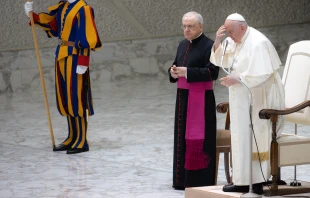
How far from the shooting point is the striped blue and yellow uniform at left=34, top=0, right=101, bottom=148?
8.42 m

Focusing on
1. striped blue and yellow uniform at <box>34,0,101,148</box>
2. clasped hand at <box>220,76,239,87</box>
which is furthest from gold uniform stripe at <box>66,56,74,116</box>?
clasped hand at <box>220,76,239,87</box>

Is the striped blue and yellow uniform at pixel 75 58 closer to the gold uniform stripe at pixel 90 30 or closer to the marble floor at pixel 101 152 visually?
the gold uniform stripe at pixel 90 30

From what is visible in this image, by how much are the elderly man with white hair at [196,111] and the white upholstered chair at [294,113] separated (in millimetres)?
643

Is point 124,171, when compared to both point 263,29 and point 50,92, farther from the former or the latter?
point 263,29

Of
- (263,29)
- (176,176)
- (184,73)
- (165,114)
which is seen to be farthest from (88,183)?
(263,29)

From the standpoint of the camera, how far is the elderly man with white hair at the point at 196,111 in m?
6.78

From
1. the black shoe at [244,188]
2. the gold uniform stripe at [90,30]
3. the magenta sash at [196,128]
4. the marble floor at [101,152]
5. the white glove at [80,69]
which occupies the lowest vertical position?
the marble floor at [101,152]

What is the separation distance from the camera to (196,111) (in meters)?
6.84

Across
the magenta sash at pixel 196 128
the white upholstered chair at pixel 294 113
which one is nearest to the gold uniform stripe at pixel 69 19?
the magenta sash at pixel 196 128

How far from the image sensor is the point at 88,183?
7320mm

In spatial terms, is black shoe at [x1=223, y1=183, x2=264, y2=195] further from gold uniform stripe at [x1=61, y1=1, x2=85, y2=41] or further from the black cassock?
gold uniform stripe at [x1=61, y1=1, x2=85, y2=41]

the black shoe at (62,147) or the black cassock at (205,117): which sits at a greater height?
the black cassock at (205,117)

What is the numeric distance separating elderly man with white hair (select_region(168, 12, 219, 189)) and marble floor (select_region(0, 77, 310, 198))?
0.88 feet

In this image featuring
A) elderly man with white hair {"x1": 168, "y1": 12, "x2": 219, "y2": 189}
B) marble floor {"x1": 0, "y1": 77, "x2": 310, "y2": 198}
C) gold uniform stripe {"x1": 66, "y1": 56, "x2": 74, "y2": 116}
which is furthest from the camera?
gold uniform stripe {"x1": 66, "y1": 56, "x2": 74, "y2": 116}
